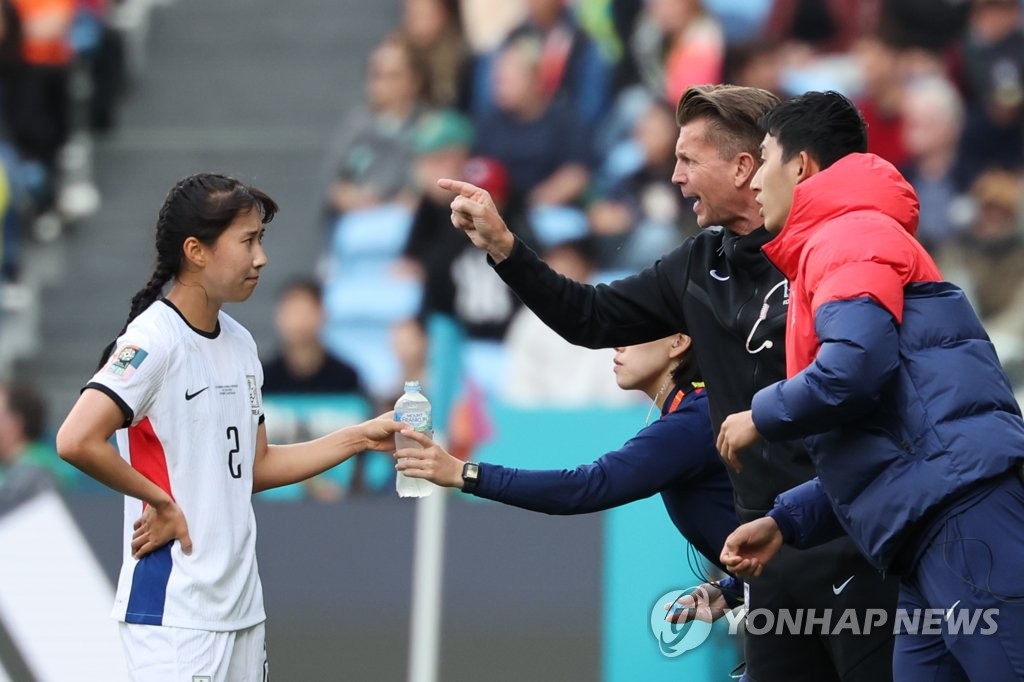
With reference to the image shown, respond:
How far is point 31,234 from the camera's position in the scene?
10734 mm

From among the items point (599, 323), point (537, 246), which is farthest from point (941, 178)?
point (599, 323)

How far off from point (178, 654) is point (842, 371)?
1.72m

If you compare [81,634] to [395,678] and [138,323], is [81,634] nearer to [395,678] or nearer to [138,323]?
[395,678]

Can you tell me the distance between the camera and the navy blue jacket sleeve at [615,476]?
407 cm

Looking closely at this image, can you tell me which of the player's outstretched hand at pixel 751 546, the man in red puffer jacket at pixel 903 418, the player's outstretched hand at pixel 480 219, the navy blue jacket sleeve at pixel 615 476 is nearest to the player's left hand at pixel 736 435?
the man in red puffer jacket at pixel 903 418

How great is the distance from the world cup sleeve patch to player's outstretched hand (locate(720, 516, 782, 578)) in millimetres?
1481

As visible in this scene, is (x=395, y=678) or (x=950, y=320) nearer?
(x=950, y=320)

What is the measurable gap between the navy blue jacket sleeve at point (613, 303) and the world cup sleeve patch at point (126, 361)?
3.30 feet

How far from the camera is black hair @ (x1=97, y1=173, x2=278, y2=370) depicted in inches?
155

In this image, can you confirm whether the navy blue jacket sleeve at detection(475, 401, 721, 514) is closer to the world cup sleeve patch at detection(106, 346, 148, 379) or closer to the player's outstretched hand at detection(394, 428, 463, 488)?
the player's outstretched hand at detection(394, 428, 463, 488)

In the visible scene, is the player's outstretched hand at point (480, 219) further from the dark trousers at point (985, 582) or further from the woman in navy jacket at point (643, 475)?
the dark trousers at point (985, 582)

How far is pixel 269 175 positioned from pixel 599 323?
7173mm

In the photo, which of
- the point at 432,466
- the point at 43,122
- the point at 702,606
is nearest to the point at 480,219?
the point at 432,466

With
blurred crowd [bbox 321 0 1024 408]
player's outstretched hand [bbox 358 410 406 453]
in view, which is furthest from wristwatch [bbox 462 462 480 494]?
blurred crowd [bbox 321 0 1024 408]
